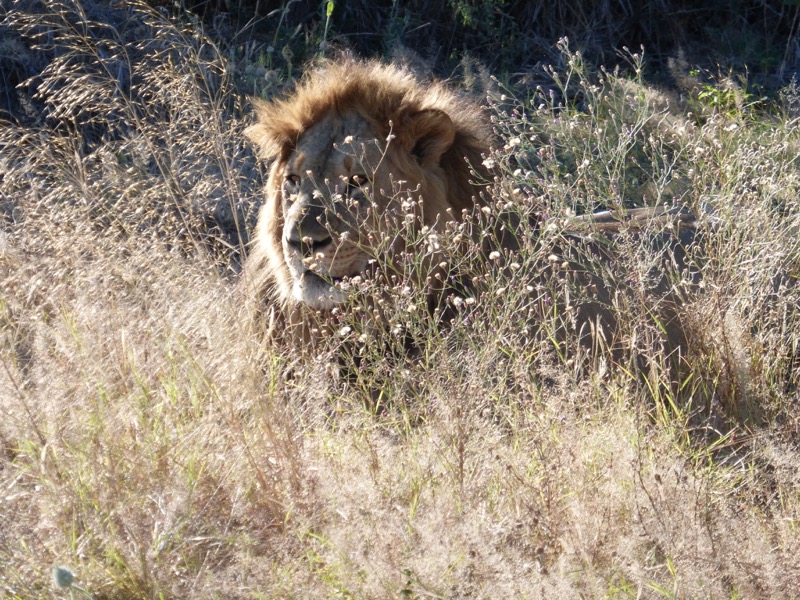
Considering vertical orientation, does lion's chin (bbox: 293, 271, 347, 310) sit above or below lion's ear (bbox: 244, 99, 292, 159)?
below

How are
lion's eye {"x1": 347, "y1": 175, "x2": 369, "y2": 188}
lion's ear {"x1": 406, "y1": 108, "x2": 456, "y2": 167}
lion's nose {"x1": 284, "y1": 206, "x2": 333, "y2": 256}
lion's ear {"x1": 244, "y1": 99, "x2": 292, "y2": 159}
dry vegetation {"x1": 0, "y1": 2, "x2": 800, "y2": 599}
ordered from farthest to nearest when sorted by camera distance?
lion's ear {"x1": 244, "y1": 99, "x2": 292, "y2": 159} < lion's ear {"x1": 406, "y1": 108, "x2": 456, "y2": 167} < lion's eye {"x1": 347, "y1": 175, "x2": 369, "y2": 188} < lion's nose {"x1": 284, "y1": 206, "x2": 333, "y2": 256} < dry vegetation {"x1": 0, "y1": 2, "x2": 800, "y2": 599}

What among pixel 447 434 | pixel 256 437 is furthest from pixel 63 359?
pixel 447 434

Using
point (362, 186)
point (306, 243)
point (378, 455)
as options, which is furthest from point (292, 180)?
point (378, 455)

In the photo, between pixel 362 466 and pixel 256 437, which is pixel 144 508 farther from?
pixel 362 466

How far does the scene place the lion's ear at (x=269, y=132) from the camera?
4.69 metres

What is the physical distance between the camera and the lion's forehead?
14.5 feet

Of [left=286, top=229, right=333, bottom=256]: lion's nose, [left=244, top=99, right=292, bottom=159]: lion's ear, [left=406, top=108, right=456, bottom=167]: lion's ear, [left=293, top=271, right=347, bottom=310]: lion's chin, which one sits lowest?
[left=293, top=271, right=347, bottom=310]: lion's chin

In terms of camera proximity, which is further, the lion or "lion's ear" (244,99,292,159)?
"lion's ear" (244,99,292,159)

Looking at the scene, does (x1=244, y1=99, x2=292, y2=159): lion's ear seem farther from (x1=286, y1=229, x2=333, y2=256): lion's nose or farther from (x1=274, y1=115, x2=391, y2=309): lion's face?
(x1=286, y1=229, x2=333, y2=256): lion's nose

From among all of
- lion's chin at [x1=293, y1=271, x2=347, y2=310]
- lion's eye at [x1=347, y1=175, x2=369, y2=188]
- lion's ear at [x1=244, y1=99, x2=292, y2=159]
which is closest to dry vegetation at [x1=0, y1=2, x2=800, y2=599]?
lion's chin at [x1=293, y1=271, x2=347, y2=310]

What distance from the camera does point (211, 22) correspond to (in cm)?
802

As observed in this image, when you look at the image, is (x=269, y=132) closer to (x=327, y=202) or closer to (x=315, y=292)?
(x=327, y=202)

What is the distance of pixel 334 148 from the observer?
4484 mm

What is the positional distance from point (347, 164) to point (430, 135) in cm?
43
